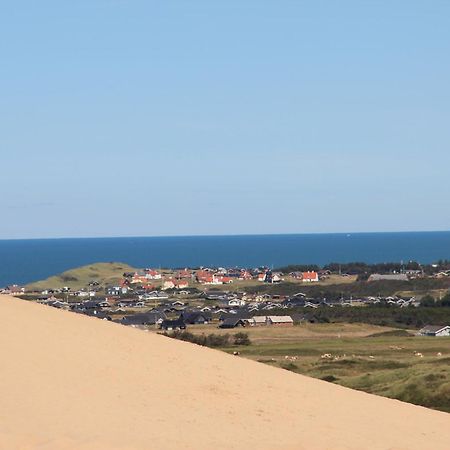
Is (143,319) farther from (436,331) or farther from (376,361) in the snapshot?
(376,361)

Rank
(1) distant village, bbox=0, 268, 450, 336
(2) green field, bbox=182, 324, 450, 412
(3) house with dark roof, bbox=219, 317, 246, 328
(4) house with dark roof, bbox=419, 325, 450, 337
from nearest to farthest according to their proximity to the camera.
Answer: (2) green field, bbox=182, 324, 450, 412 → (4) house with dark roof, bbox=419, 325, 450, 337 → (3) house with dark roof, bbox=219, 317, 246, 328 → (1) distant village, bbox=0, 268, 450, 336

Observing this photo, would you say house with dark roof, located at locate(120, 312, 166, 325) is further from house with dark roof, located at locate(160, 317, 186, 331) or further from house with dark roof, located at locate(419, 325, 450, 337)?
house with dark roof, located at locate(419, 325, 450, 337)

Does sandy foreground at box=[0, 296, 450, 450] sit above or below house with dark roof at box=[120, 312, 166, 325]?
above

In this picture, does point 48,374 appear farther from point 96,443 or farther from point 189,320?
point 189,320

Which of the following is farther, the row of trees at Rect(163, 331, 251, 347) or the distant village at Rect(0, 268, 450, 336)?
the distant village at Rect(0, 268, 450, 336)

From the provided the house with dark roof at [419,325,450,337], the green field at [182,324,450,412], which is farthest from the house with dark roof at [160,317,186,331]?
the house with dark roof at [419,325,450,337]

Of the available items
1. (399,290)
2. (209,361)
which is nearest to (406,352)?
(209,361)
